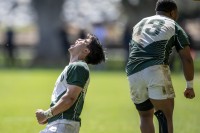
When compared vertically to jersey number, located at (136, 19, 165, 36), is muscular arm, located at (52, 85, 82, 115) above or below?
below

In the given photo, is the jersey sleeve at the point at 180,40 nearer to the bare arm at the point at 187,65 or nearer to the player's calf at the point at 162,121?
the bare arm at the point at 187,65

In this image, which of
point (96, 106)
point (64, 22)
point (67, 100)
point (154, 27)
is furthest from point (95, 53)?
point (64, 22)

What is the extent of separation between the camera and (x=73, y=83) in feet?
28.2

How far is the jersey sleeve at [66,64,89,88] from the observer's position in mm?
8602

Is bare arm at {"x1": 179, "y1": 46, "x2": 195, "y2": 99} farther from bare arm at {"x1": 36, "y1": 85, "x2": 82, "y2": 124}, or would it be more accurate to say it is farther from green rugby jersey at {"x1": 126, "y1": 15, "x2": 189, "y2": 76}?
bare arm at {"x1": 36, "y1": 85, "x2": 82, "y2": 124}

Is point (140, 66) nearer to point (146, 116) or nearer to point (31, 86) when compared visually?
point (146, 116)

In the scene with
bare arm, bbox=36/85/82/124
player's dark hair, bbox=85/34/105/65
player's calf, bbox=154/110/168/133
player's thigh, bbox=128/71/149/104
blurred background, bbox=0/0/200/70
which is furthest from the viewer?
blurred background, bbox=0/0/200/70

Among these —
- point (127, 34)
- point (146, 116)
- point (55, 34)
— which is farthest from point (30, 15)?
point (146, 116)

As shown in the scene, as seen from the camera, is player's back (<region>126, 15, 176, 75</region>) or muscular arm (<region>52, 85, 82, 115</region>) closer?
muscular arm (<region>52, 85, 82, 115</region>)

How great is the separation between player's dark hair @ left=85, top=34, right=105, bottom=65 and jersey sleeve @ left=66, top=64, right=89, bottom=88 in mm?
342

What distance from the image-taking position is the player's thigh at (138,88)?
10.5m

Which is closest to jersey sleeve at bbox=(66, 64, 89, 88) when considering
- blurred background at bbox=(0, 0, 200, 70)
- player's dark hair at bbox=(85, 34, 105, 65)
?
player's dark hair at bbox=(85, 34, 105, 65)

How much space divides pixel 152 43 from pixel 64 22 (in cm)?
4659

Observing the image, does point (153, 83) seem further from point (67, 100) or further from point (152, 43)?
point (67, 100)
